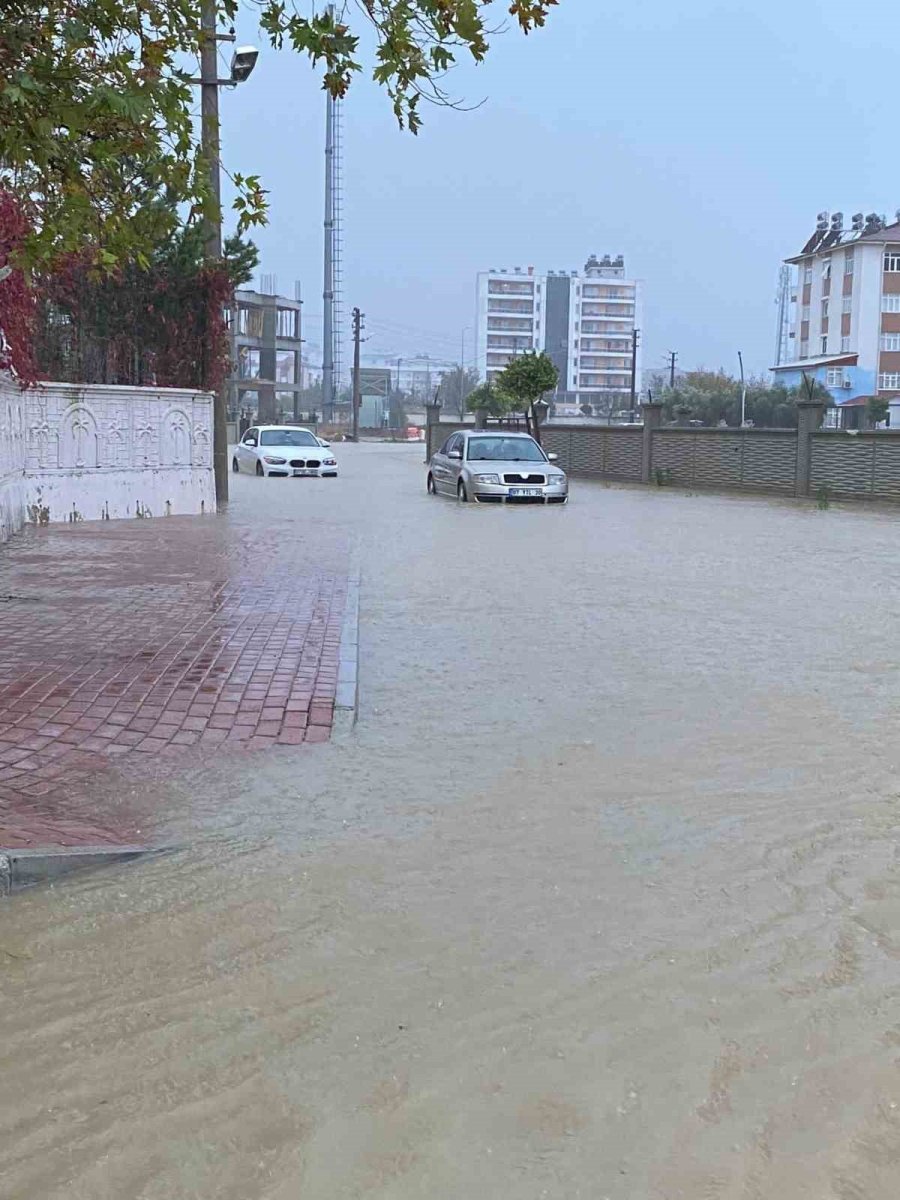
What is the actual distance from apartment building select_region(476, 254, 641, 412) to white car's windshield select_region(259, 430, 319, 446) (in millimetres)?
129424

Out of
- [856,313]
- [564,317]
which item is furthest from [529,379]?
[564,317]

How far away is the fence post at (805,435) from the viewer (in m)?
26.7

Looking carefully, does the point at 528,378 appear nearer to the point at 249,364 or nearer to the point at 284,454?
the point at 284,454

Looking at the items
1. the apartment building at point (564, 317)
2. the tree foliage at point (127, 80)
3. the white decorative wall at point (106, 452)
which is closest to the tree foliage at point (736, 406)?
the white decorative wall at point (106, 452)

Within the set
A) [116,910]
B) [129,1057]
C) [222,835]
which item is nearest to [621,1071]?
[129,1057]

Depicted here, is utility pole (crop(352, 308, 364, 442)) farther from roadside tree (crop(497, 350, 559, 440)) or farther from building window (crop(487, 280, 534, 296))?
building window (crop(487, 280, 534, 296))

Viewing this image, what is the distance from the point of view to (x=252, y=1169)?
9.77 ft

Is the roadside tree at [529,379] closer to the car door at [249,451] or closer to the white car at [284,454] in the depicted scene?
the white car at [284,454]

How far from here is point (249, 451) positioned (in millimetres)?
34750

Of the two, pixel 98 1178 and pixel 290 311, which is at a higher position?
pixel 290 311

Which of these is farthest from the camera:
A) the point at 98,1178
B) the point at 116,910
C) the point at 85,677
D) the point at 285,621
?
the point at 285,621

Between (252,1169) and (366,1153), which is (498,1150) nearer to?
(366,1153)

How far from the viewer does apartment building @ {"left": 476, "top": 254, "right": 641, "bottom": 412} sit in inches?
6417

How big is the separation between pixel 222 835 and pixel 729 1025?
90.5 inches
